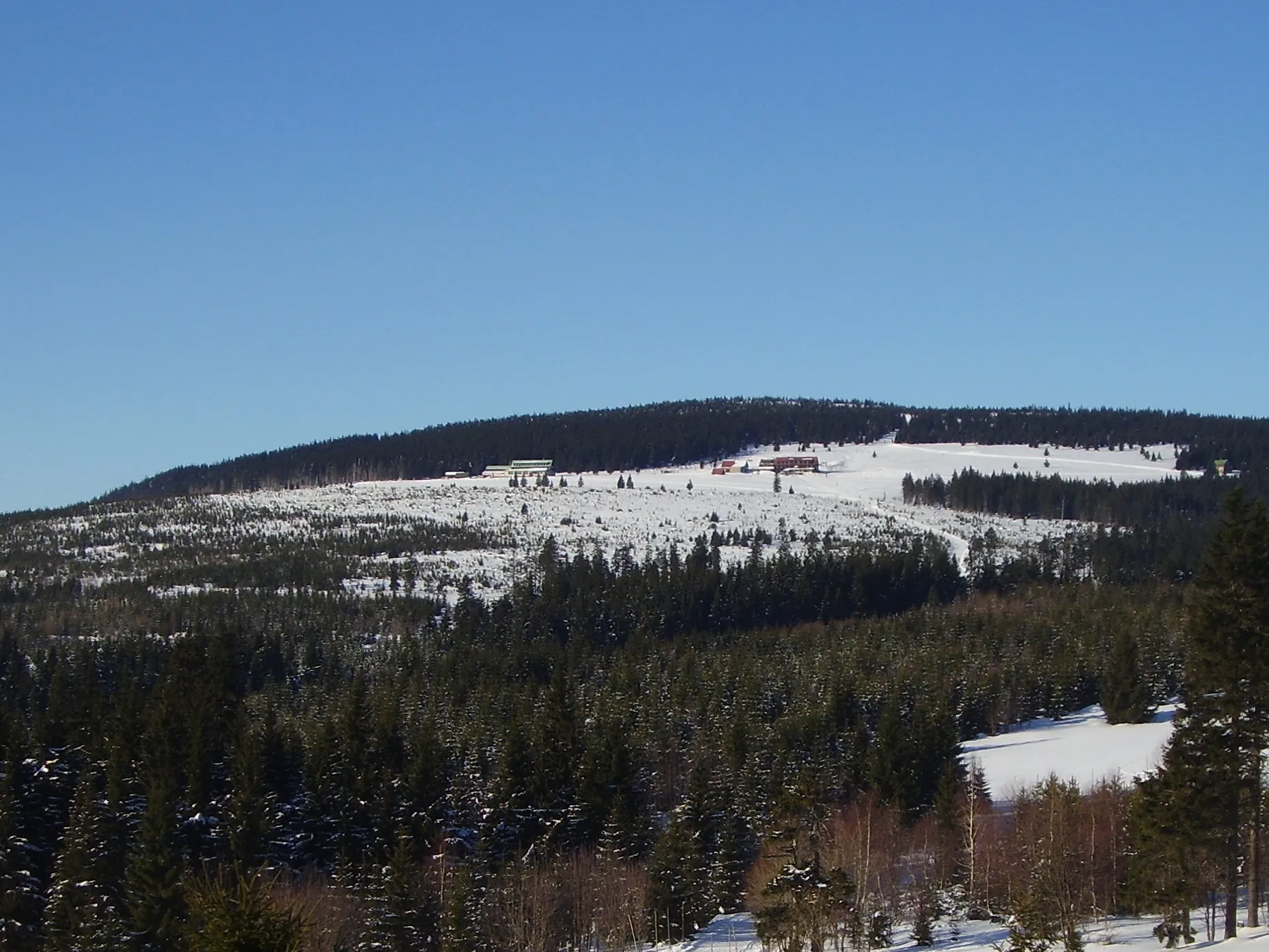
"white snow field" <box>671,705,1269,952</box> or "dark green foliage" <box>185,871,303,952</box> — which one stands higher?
"dark green foliage" <box>185,871,303,952</box>

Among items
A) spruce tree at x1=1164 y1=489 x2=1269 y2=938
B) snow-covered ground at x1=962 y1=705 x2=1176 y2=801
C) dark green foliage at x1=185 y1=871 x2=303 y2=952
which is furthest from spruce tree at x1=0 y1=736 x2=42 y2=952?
snow-covered ground at x1=962 y1=705 x2=1176 y2=801

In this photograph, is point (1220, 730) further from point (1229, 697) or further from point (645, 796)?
point (645, 796)

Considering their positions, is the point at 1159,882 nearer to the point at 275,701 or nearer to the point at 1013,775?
the point at 1013,775

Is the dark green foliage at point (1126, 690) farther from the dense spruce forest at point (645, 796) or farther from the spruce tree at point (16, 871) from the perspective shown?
the spruce tree at point (16, 871)

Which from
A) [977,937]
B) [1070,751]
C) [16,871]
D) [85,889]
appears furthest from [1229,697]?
[1070,751]

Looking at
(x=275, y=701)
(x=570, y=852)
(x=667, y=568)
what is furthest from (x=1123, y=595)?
(x=570, y=852)

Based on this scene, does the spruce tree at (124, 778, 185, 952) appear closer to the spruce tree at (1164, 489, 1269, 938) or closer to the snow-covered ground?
the spruce tree at (1164, 489, 1269, 938)

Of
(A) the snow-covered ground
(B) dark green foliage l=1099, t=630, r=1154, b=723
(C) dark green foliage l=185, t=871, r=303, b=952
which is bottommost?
(A) the snow-covered ground

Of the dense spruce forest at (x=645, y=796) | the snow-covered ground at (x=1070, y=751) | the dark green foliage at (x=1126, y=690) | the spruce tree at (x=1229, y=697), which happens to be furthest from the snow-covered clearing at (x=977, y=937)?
the dark green foliage at (x=1126, y=690)
